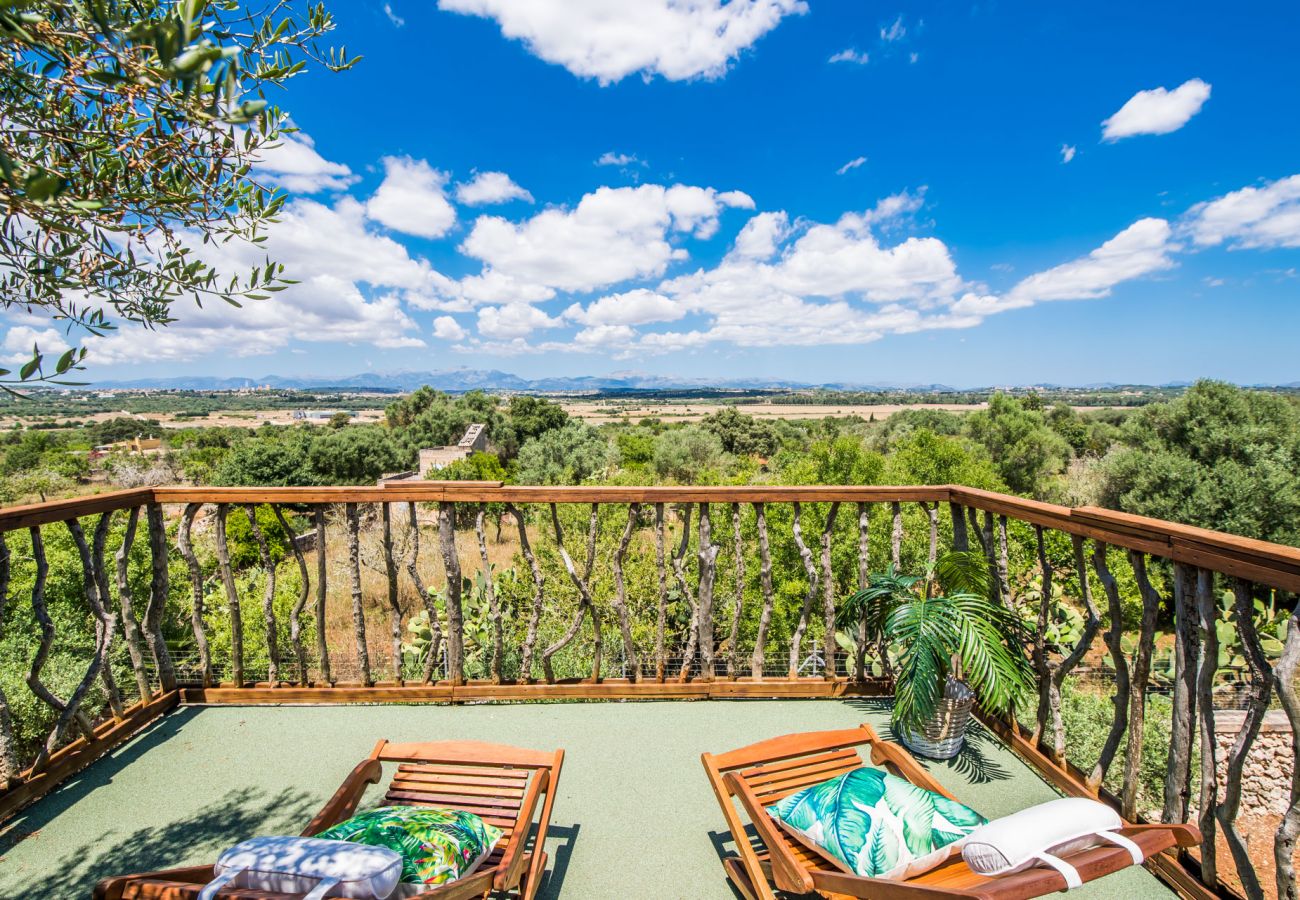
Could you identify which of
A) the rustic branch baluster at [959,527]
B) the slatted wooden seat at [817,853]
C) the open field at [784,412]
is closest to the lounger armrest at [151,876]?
the slatted wooden seat at [817,853]

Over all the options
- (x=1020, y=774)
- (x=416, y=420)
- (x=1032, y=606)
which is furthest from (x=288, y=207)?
(x=416, y=420)

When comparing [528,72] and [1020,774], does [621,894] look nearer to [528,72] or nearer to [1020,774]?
[1020,774]

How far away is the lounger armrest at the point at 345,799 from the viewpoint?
1.55m

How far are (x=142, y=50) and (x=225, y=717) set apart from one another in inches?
117

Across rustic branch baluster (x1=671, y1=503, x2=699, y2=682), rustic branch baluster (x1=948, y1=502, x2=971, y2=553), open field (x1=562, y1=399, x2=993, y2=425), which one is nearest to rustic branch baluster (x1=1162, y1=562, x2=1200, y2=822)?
rustic branch baluster (x1=948, y1=502, x2=971, y2=553)

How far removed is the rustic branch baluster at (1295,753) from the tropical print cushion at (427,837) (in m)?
2.06

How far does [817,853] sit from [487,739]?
5.53 feet

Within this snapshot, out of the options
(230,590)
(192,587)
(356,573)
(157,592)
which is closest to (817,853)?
(356,573)

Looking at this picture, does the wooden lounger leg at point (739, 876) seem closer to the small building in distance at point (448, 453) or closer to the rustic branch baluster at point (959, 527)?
Answer: the rustic branch baluster at point (959, 527)

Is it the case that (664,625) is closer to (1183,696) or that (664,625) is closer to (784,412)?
(1183,696)

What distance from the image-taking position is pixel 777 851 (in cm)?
146

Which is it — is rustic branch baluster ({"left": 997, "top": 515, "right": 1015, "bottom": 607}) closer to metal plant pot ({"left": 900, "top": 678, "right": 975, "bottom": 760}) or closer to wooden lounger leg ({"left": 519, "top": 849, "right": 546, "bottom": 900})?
metal plant pot ({"left": 900, "top": 678, "right": 975, "bottom": 760})

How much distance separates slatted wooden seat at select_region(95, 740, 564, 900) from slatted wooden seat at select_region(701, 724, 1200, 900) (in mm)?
588

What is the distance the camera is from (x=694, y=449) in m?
30.4
